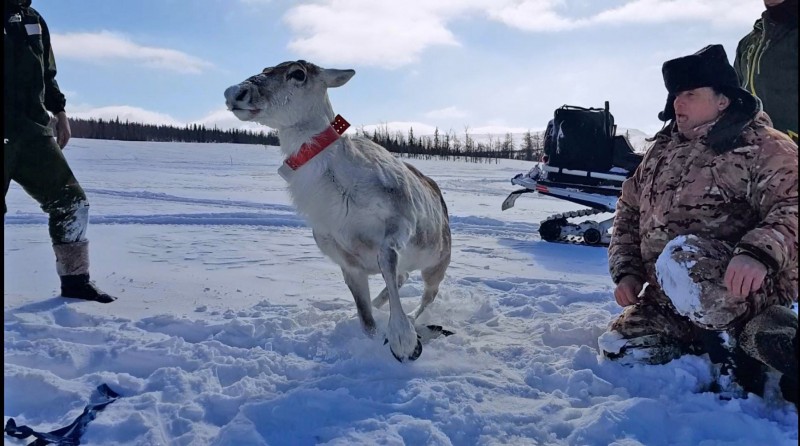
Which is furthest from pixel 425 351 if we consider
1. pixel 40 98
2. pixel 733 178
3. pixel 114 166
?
pixel 114 166

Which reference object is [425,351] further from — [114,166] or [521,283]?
[114,166]

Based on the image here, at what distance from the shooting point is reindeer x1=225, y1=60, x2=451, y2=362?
11.2 ft

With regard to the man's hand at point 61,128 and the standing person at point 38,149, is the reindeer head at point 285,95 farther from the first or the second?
the man's hand at point 61,128

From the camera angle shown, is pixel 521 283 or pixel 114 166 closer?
pixel 521 283

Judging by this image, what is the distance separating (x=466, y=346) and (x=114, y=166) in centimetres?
1839

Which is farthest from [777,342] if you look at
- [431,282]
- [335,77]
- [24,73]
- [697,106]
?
[24,73]

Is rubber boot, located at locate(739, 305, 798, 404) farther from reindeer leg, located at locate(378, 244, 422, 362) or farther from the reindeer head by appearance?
the reindeer head

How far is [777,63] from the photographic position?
11.5 ft

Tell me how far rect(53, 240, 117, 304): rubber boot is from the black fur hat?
12.7 ft

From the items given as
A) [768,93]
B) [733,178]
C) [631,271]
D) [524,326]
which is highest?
[768,93]

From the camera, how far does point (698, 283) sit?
2.65 metres

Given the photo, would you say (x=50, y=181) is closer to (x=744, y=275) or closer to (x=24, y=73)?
(x=24, y=73)

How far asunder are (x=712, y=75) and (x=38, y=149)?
165 inches

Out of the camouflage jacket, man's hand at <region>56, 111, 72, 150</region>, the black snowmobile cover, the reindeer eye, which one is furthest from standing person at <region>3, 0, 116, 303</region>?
the black snowmobile cover
